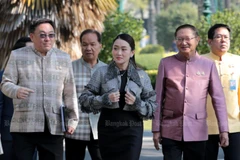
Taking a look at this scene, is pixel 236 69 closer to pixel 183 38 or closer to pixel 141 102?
pixel 183 38

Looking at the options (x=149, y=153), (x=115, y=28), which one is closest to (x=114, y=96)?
(x=149, y=153)

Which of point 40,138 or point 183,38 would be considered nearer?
Answer: point 40,138

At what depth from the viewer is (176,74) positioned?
7.57 m

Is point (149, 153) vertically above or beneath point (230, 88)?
beneath

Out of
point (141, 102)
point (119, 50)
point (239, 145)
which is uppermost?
point (119, 50)

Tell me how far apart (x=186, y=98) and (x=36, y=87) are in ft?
4.88

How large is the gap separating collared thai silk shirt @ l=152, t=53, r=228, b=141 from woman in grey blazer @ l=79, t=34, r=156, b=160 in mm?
460

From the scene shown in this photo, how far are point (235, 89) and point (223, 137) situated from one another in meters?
0.83

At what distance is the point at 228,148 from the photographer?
26.4 feet

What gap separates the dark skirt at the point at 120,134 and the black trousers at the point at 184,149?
19.9 inches

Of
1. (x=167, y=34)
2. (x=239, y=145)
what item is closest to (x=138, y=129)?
(x=239, y=145)

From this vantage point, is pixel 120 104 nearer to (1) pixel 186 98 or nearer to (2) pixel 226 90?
(1) pixel 186 98

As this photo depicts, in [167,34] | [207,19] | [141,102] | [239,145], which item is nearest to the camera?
[141,102]

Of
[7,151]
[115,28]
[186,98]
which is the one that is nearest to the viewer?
[186,98]
